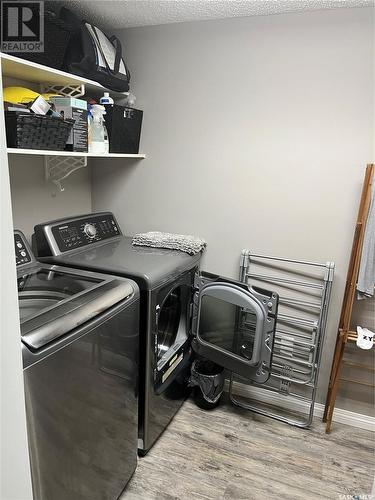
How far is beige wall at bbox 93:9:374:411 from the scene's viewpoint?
1.94 m

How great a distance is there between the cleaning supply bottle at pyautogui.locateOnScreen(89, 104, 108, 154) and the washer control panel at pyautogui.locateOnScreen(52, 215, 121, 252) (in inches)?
16.7

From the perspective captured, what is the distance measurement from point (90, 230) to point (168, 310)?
2.20 feet

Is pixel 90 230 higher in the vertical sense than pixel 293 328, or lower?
higher

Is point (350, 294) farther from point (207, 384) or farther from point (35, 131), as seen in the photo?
point (35, 131)

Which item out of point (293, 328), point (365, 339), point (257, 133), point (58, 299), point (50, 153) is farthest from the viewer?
point (293, 328)

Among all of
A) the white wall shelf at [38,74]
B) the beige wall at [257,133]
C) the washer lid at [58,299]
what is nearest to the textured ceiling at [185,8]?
the beige wall at [257,133]

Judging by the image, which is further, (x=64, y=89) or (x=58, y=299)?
(x=64, y=89)

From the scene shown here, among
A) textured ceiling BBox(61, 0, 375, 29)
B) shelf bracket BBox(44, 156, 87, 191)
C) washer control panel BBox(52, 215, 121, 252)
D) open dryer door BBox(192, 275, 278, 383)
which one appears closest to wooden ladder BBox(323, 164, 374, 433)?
open dryer door BBox(192, 275, 278, 383)

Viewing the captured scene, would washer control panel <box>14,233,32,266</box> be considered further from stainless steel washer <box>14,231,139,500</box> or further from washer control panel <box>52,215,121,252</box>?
washer control panel <box>52,215,121,252</box>

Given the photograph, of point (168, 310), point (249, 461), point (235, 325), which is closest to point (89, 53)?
point (168, 310)

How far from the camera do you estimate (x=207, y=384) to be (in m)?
2.30

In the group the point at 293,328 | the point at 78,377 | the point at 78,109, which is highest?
the point at 78,109

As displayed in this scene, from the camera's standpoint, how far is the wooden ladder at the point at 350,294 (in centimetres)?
191

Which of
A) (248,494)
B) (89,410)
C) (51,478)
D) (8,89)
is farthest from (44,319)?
(248,494)
